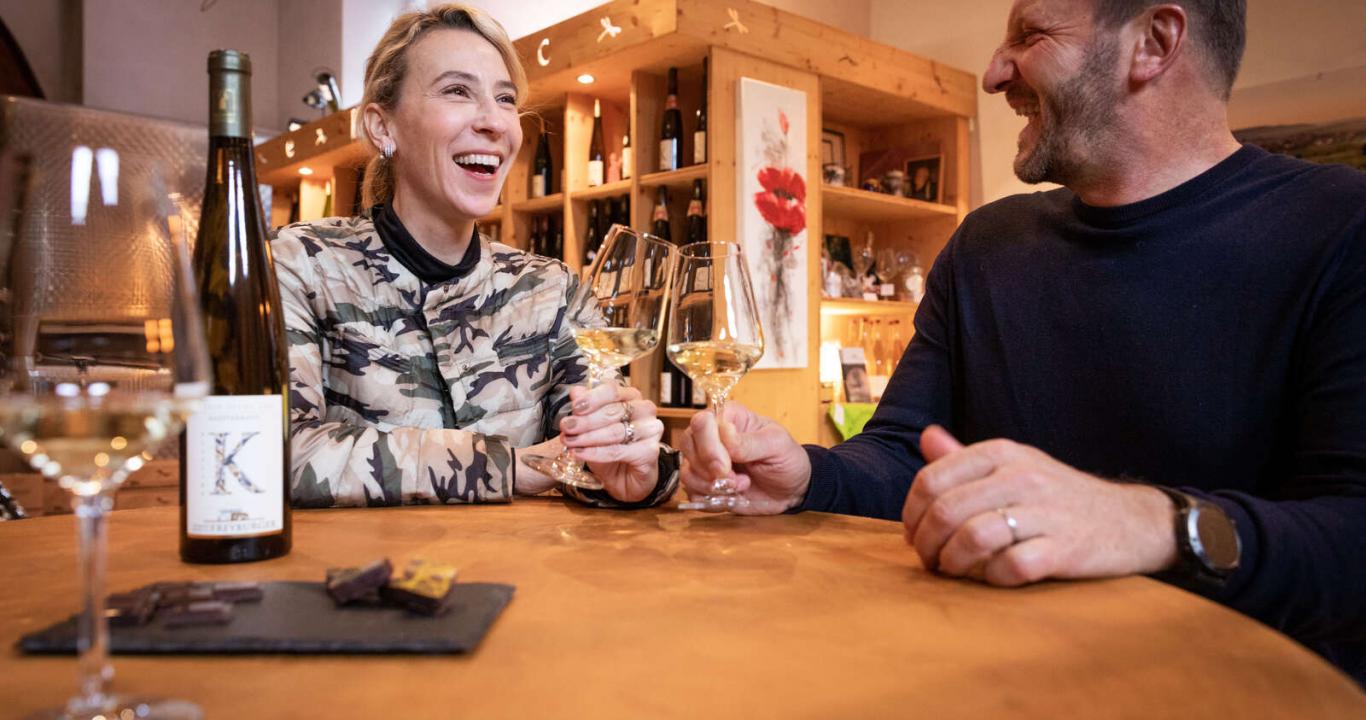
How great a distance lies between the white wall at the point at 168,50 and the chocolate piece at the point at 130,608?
20.4 feet

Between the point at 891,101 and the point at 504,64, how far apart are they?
9.32 ft

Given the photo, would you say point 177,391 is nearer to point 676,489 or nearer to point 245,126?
point 245,126

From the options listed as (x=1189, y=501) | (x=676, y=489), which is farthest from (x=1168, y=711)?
(x=676, y=489)

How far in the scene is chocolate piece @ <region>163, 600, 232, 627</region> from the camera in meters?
0.57

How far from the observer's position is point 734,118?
3.52 meters

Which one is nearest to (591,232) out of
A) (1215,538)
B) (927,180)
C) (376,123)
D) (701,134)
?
(701,134)

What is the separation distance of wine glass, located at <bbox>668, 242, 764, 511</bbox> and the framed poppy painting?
2.38 meters

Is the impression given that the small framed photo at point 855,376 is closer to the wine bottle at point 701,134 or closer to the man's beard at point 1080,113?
the wine bottle at point 701,134

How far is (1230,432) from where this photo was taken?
4.06 ft

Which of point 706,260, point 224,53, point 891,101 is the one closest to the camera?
point 224,53

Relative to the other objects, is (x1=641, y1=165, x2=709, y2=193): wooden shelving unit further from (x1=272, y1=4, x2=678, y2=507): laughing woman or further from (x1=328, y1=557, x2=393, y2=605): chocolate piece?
(x1=328, y1=557, x2=393, y2=605): chocolate piece

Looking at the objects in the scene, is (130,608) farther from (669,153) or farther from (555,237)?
(555,237)

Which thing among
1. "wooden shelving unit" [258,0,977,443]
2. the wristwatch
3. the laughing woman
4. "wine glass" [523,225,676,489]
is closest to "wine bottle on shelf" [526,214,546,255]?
"wooden shelving unit" [258,0,977,443]

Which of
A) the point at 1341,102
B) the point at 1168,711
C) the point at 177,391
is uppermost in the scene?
the point at 1341,102
